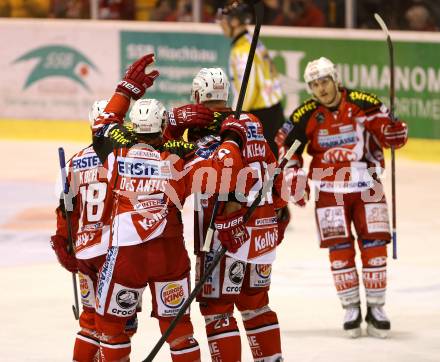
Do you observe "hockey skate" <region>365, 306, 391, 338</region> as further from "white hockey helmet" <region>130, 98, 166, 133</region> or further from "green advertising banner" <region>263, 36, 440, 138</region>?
"green advertising banner" <region>263, 36, 440, 138</region>

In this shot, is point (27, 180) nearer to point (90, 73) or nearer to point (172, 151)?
point (90, 73)

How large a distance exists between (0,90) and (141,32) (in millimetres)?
1845

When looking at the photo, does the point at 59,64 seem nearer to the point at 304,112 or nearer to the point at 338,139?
the point at 304,112

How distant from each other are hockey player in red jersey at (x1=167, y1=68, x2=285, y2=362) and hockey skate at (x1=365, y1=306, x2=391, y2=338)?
4.19ft

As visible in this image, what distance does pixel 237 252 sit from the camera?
21.7 feet

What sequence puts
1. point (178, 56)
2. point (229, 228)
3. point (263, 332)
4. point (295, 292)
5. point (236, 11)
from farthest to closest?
point (178, 56)
point (236, 11)
point (295, 292)
point (263, 332)
point (229, 228)

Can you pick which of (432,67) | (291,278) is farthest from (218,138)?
(432,67)

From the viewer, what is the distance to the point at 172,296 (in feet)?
20.6

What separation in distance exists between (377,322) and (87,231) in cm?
221

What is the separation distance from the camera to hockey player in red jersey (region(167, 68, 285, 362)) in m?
6.50

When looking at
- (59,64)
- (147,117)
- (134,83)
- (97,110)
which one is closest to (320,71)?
(134,83)

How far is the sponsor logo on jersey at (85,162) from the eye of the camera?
6.40m

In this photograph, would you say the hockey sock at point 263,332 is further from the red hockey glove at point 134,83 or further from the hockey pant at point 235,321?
the red hockey glove at point 134,83

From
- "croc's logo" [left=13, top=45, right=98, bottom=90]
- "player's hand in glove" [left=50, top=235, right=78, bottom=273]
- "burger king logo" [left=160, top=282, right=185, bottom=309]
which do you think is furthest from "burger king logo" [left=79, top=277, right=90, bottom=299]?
"croc's logo" [left=13, top=45, right=98, bottom=90]
